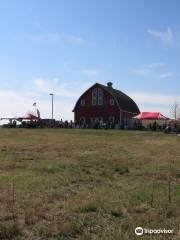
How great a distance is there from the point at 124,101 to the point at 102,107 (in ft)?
15.7

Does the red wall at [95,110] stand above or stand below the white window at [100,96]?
below

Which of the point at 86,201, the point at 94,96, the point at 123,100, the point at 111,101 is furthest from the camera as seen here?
the point at 123,100

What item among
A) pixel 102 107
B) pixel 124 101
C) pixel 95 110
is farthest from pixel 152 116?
pixel 124 101

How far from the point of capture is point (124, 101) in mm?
82875

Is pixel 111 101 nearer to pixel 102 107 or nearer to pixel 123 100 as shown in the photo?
pixel 102 107

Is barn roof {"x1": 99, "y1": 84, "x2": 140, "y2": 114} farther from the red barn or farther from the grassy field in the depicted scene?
the grassy field

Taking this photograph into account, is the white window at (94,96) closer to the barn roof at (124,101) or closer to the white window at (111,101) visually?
the barn roof at (124,101)

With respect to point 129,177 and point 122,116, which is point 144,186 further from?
point 122,116

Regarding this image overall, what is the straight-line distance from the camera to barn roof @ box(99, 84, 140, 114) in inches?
3110

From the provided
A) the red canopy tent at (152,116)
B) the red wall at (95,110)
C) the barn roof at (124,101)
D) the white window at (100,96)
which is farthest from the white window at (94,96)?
the red canopy tent at (152,116)

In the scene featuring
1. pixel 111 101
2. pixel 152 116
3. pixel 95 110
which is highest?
pixel 111 101

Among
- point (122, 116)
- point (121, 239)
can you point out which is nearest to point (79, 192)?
point (121, 239)

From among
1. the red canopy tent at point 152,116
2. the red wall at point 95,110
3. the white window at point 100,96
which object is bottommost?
the red canopy tent at point 152,116

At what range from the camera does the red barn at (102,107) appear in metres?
78.2
